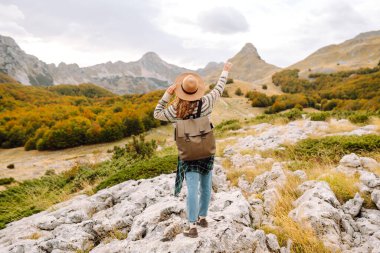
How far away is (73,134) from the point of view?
2888 centimetres

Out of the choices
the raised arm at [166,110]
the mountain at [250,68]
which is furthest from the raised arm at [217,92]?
the mountain at [250,68]

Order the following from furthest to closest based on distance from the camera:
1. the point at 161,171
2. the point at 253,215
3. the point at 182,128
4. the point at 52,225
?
the point at 161,171
the point at 52,225
the point at 253,215
the point at 182,128

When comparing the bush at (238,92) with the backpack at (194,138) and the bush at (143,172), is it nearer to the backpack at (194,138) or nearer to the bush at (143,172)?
the bush at (143,172)

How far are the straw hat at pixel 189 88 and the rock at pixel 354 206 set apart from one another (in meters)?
3.22

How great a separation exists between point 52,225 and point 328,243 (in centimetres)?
546

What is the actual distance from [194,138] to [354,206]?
10.2 ft

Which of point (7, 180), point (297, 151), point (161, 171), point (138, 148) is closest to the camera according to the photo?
point (161, 171)

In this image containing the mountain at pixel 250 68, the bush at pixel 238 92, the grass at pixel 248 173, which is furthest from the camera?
the mountain at pixel 250 68

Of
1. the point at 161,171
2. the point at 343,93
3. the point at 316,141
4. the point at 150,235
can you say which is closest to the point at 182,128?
the point at 150,235

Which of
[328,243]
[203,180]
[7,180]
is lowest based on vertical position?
[7,180]

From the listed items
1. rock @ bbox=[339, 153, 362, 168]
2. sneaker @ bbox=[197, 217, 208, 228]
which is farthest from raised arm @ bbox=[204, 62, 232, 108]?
rock @ bbox=[339, 153, 362, 168]

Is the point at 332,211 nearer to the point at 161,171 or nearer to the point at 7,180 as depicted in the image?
the point at 161,171

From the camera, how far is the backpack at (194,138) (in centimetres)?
362

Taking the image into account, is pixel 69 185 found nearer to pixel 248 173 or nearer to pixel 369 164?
pixel 248 173
